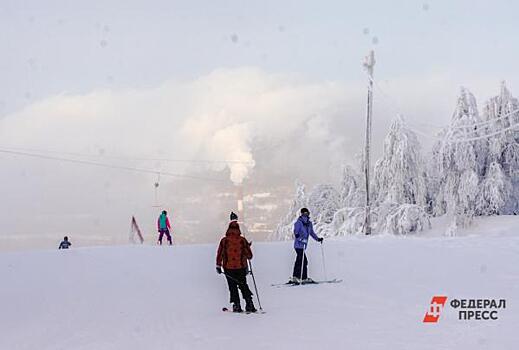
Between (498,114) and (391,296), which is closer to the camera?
(391,296)

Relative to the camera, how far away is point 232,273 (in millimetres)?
11055

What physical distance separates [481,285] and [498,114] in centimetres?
3054

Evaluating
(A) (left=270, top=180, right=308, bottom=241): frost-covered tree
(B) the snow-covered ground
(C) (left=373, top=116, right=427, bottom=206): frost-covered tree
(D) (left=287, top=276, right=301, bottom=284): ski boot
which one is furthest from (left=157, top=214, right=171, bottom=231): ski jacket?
(A) (left=270, top=180, right=308, bottom=241): frost-covered tree

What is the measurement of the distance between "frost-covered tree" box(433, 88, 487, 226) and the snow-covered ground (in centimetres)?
1659

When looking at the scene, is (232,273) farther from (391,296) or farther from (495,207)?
(495,207)

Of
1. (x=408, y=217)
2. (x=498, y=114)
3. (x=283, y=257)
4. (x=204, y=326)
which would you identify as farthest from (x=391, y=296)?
(x=498, y=114)

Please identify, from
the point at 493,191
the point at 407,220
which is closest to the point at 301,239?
the point at 407,220

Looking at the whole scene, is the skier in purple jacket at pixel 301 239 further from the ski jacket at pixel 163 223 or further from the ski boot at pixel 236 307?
the ski jacket at pixel 163 223

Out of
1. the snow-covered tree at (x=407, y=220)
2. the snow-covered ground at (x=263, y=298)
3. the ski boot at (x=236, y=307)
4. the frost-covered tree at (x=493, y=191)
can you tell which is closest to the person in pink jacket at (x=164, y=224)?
the snow-covered ground at (x=263, y=298)

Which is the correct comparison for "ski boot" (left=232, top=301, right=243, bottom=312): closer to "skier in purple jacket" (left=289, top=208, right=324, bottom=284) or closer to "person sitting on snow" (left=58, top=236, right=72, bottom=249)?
"skier in purple jacket" (left=289, top=208, right=324, bottom=284)

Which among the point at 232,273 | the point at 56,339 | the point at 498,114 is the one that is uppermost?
the point at 498,114

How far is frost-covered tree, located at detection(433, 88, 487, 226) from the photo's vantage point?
40.0 metres

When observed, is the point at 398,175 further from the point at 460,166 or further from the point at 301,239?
the point at 301,239

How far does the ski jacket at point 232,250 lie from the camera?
11.0m
